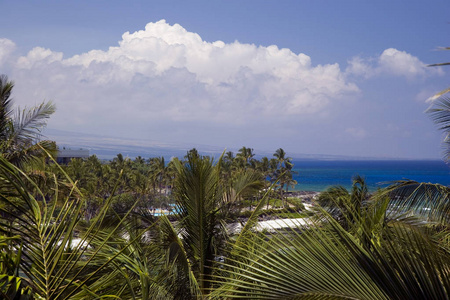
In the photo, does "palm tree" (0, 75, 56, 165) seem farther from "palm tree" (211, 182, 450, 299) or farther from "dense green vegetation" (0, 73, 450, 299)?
"palm tree" (211, 182, 450, 299)

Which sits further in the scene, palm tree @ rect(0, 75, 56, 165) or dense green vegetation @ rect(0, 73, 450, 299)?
palm tree @ rect(0, 75, 56, 165)

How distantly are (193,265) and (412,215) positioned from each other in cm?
410

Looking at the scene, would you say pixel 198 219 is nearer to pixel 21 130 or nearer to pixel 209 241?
pixel 209 241

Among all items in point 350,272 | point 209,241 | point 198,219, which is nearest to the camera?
point 350,272

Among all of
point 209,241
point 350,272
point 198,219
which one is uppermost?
point 350,272

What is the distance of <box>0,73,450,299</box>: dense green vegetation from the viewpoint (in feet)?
8.27

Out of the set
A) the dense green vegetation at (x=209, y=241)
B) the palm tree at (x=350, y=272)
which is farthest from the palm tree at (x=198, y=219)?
the palm tree at (x=350, y=272)

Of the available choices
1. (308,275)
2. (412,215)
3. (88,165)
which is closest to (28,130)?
(412,215)

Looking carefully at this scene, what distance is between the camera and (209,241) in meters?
7.06

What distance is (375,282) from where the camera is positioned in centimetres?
251

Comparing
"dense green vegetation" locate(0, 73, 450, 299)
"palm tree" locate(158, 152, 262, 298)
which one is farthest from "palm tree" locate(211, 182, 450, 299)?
"palm tree" locate(158, 152, 262, 298)

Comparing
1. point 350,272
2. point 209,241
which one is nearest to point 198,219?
point 209,241

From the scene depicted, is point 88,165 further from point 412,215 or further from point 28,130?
point 412,215

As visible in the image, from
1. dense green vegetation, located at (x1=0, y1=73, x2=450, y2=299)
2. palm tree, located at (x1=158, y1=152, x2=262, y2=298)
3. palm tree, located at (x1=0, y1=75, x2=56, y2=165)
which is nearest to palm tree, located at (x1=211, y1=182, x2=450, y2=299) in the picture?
dense green vegetation, located at (x1=0, y1=73, x2=450, y2=299)
